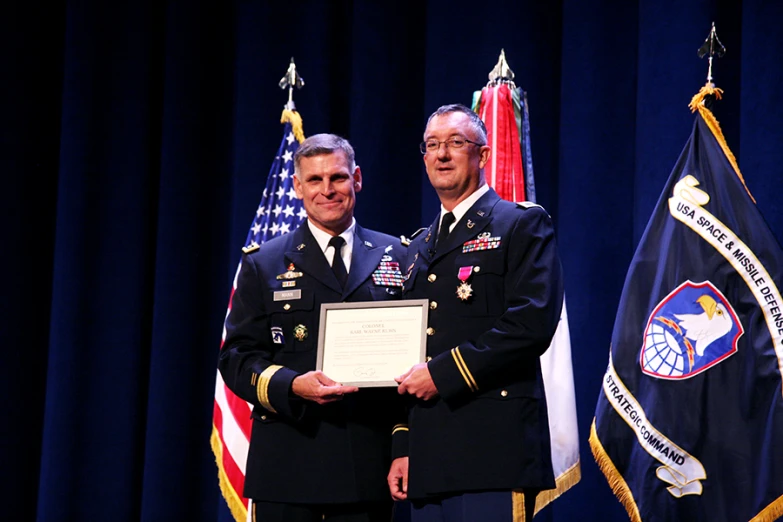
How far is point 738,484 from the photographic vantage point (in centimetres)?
304

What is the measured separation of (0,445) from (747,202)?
3643mm

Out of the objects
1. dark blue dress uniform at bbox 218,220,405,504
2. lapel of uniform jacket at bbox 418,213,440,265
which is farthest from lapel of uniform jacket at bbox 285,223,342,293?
lapel of uniform jacket at bbox 418,213,440,265

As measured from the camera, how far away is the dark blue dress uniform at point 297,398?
2.57 m

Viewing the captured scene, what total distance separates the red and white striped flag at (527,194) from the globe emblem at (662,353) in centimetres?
32

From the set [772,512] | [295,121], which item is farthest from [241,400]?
[772,512]

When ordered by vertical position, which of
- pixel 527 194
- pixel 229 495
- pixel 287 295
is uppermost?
pixel 527 194

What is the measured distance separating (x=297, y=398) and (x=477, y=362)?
0.52 meters

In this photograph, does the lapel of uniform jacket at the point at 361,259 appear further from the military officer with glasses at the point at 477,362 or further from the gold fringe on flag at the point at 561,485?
the gold fringe on flag at the point at 561,485

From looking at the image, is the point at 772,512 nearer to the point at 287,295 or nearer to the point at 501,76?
the point at 287,295

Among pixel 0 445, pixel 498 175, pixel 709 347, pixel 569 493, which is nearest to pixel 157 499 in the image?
pixel 0 445

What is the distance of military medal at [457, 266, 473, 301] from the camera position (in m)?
2.47

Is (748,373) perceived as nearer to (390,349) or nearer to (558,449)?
(558,449)

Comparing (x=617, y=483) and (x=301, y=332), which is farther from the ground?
(x=301, y=332)

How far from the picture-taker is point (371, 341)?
2.50 meters
